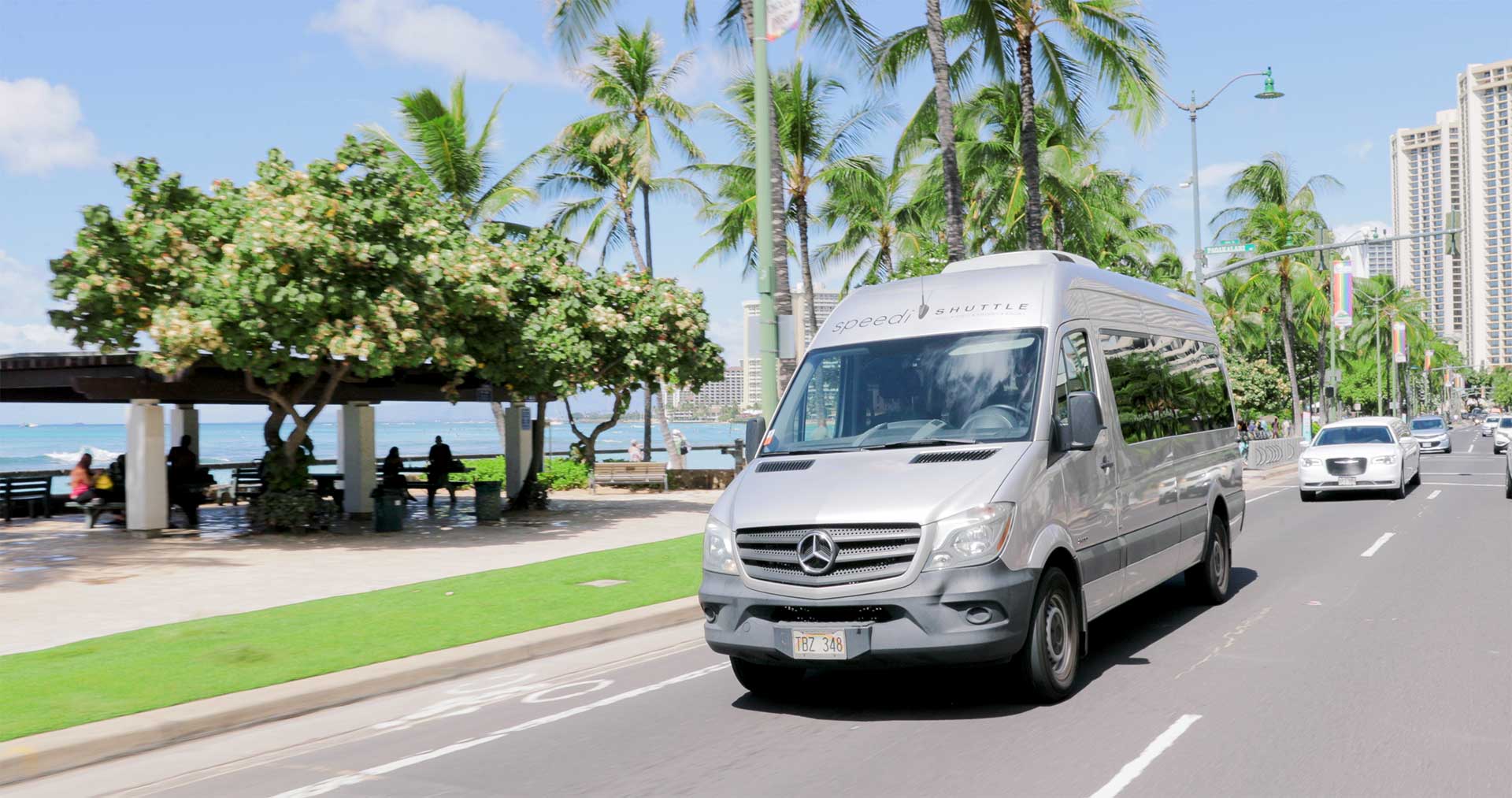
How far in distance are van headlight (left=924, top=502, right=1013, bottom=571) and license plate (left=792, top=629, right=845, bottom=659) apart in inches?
24.6

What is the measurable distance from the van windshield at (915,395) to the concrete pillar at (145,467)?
1476cm

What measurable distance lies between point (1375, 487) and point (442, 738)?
20.8m

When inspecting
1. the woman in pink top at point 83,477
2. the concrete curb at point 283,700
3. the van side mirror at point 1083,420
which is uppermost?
the van side mirror at point 1083,420

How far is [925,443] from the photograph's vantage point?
7.12 metres

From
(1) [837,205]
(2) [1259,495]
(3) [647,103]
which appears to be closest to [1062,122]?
(2) [1259,495]

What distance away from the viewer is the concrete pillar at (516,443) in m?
24.5

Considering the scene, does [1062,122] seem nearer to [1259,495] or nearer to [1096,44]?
[1096,44]

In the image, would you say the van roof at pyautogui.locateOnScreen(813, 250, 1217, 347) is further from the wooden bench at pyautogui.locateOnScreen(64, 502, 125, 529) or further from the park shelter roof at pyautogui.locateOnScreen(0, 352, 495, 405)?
the wooden bench at pyautogui.locateOnScreen(64, 502, 125, 529)

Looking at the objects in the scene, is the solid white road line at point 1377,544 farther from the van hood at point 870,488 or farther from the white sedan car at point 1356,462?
the van hood at point 870,488

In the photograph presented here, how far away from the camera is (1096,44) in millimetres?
24234

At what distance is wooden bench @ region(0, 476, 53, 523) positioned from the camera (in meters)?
22.9

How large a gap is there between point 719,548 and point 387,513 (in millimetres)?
14136

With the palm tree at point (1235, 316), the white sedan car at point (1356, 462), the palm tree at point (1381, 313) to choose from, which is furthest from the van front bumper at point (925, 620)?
the palm tree at point (1381, 313)

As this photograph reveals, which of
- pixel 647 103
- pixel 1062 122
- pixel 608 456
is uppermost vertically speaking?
pixel 647 103
